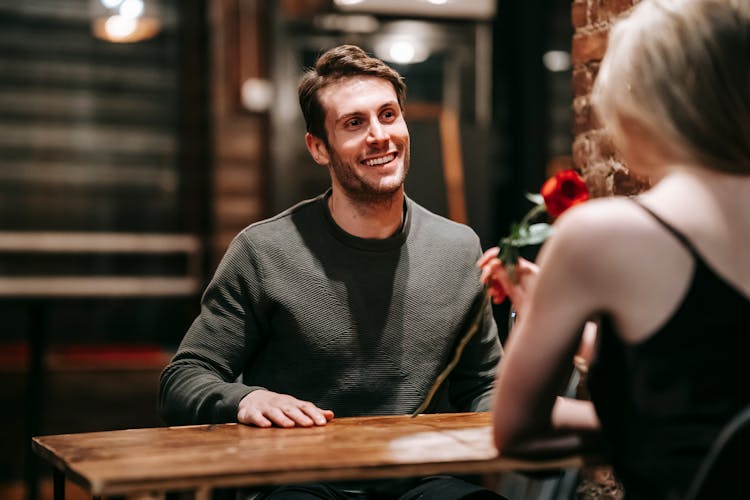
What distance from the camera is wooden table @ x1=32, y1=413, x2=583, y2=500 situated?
1.38 meters

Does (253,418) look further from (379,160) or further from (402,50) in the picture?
(402,50)

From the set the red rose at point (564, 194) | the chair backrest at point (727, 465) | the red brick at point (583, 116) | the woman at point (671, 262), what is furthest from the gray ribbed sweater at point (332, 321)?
the chair backrest at point (727, 465)

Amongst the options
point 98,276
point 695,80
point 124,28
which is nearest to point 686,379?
point 695,80

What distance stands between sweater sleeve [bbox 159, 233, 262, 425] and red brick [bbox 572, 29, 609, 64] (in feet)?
3.21

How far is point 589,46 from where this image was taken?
2.53 m

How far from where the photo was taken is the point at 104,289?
5688 mm

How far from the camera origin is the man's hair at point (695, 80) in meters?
1.29

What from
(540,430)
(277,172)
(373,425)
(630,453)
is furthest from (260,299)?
(277,172)

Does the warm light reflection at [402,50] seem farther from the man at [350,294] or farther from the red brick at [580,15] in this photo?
the man at [350,294]

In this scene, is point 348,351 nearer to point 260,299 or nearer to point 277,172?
point 260,299

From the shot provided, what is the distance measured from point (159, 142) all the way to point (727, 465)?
194 inches

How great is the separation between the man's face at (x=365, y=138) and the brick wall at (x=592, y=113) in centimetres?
52

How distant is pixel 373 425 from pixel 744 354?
0.72m

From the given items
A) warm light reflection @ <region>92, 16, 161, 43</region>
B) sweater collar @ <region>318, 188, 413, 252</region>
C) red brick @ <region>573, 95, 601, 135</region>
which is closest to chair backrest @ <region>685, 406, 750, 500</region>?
sweater collar @ <region>318, 188, 413, 252</region>
